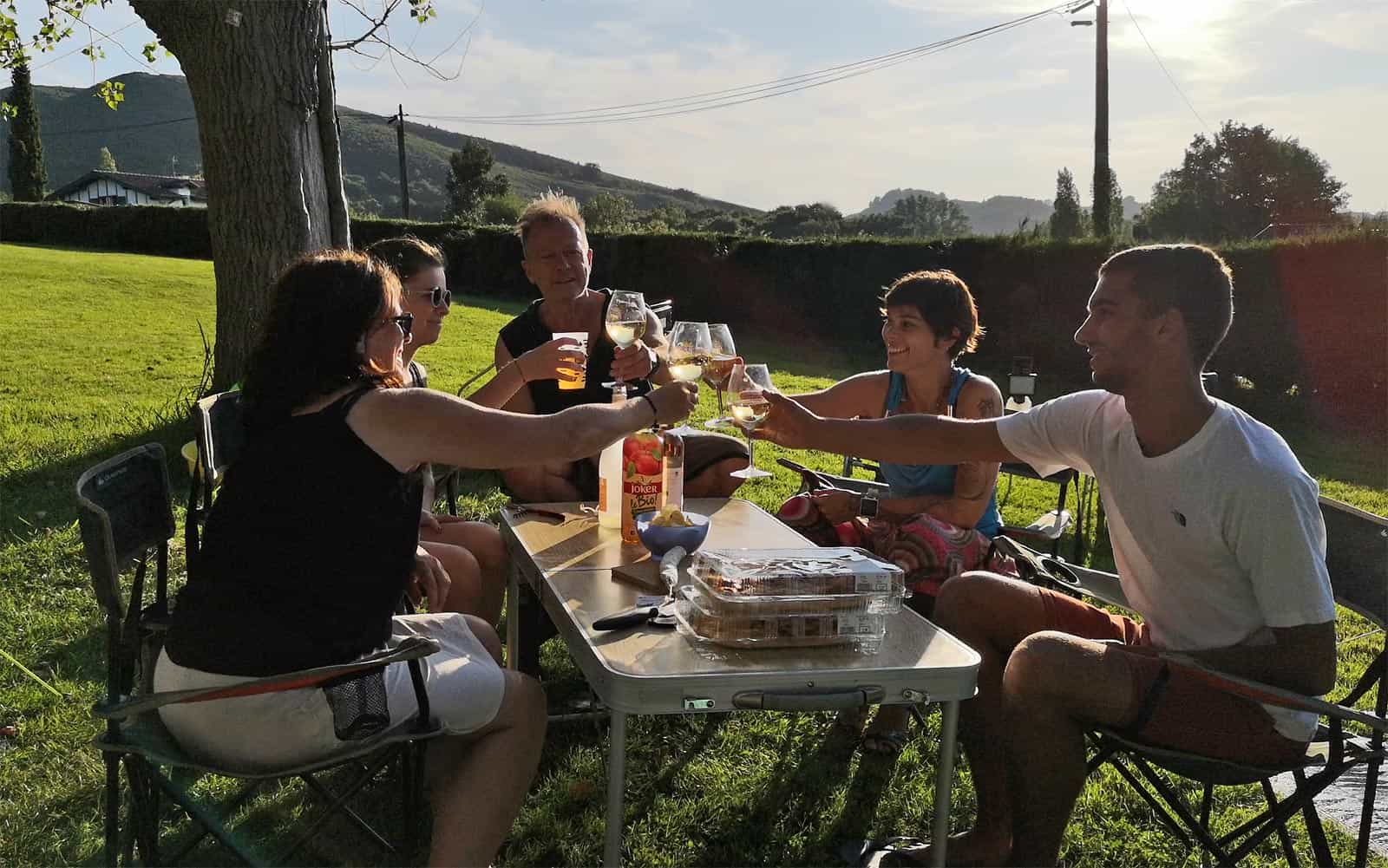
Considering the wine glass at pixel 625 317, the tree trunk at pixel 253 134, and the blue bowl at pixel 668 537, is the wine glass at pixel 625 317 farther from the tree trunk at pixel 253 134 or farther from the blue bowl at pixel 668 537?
the tree trunk at pixel 253 134

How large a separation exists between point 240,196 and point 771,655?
5.68 metres

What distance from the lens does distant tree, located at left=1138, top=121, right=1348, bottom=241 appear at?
37.7 m

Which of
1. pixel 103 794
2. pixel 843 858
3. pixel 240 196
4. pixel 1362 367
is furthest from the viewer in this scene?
pixel 1362 367

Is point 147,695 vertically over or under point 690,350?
under

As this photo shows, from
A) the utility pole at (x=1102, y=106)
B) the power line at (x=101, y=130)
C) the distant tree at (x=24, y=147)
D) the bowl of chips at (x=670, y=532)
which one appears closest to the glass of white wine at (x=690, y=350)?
the bowl of chips at (x=670, y=532)

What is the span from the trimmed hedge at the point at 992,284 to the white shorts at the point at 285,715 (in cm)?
1108

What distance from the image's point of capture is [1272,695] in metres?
2.01

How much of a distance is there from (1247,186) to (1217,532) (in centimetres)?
4367

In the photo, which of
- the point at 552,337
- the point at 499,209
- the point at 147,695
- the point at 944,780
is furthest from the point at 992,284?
the point at 499,209

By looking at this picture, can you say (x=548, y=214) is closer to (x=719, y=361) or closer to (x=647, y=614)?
(x=719, y=361)

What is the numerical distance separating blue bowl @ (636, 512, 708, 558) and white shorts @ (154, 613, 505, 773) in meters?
0.65

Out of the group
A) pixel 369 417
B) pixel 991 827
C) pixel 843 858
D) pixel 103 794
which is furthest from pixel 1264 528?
pixel 103 794

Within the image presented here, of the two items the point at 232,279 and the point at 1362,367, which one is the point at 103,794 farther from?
the point at 1362,367

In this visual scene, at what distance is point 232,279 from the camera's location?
6570 millimetres
